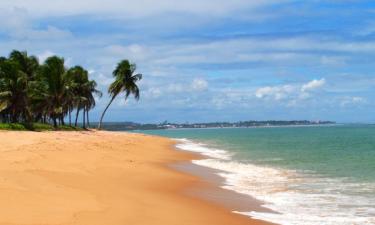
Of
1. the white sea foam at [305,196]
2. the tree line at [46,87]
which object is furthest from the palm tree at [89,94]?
the white sea foam at [305,196]

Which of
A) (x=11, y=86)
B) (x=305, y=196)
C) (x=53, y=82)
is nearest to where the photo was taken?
(x=305, y=196)

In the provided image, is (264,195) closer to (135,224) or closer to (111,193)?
(111,193)

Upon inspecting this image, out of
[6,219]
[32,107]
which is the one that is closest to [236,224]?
[6,219]

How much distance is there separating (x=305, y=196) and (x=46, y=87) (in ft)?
151

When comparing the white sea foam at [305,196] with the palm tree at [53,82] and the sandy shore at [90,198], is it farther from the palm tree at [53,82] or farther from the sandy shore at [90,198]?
the palm tree at [53,82]

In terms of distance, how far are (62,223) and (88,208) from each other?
1.61m

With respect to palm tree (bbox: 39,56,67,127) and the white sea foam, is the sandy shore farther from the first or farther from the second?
palm tree (bbox: 39,56,67,127)

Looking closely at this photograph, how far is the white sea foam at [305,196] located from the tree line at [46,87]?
3401 cm

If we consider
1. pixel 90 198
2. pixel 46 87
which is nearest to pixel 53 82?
pixel 46 87

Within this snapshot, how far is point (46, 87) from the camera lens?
55562mm

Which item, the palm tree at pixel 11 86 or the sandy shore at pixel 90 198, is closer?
the sandy shore at pixel 90 198

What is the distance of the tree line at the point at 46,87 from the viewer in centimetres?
4916

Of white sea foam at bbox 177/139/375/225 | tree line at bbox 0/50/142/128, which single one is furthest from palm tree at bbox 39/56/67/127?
white sea foam at bbox 177/139/375/225

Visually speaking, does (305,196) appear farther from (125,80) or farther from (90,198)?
(125,80)
